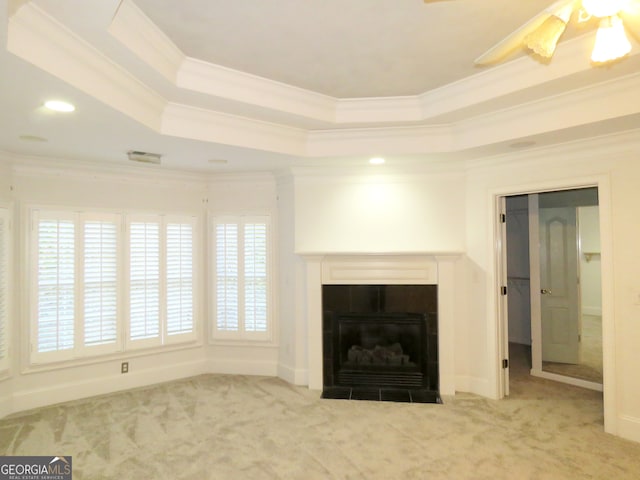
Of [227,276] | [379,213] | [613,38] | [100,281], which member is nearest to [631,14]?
[613,38]

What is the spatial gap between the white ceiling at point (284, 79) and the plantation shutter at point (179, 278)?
1.00 m

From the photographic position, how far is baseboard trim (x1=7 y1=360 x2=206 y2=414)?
3828mm

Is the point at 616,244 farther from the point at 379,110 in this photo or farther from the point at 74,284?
the point at 74,284

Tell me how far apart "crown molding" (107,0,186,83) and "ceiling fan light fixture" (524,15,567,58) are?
75.5 inches

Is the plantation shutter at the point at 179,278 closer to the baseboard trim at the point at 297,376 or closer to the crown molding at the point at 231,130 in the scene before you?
the baseboard trim at the point at 297,376

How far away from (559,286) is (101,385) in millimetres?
5453

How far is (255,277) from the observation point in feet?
15.7

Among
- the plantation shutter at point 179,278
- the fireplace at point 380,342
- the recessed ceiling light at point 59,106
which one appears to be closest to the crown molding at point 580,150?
the fireplace at point 380,342

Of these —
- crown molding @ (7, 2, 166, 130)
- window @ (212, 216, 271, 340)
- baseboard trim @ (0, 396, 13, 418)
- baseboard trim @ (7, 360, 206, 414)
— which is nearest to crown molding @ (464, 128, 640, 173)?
window @ (212, 216, 271, 340)

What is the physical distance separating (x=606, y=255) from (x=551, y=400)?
1.63 meters

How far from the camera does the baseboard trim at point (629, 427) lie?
310cm

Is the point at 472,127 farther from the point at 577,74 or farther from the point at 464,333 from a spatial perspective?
the point at 464,333

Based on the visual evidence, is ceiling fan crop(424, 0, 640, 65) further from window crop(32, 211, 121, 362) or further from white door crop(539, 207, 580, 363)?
window crop(32, 211, 121, 362)

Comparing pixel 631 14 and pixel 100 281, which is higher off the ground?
pixel 631 14
